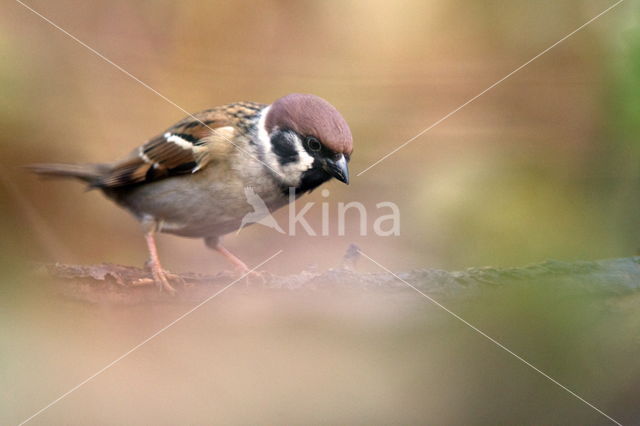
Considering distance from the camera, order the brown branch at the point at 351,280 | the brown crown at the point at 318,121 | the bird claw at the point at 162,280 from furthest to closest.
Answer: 1. the brown crown at the point at 318,121
2. the bird claw at the point at 162,280
3. the brown branch at the point at 351,280

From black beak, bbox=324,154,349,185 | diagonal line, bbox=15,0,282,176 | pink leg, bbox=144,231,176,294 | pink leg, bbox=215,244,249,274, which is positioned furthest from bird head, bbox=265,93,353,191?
pink leg, bbox=144,231,176,294

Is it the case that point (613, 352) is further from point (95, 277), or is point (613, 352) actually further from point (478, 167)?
point (95, 277)

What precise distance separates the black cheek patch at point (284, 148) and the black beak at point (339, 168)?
0.18 m

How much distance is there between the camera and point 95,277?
6.13 feet

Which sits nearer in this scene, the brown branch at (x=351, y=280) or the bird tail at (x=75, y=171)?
the brown branch at (x=351, y=280)

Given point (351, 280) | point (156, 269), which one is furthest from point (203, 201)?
point (351, 280)

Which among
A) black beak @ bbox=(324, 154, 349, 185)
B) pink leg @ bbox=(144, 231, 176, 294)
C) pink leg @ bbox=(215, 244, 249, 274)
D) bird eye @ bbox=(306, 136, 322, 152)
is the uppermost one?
bird eye @ bbox=(306, 136, 322, 152)

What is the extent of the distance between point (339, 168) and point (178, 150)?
2.43ft

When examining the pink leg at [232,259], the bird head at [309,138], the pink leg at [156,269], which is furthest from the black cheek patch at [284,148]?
the pink leg at [156,269]

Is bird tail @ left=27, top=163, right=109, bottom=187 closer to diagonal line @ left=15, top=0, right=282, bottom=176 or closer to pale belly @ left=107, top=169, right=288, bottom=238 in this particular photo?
pale belly @ left=107, top=169, right=288, bottom=238

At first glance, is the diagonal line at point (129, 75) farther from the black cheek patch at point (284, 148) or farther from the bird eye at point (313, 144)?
the bird eye at point (313, 144)

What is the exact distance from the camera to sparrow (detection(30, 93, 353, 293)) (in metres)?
2.25

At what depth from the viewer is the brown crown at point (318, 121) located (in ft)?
7.07

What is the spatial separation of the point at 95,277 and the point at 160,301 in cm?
23
